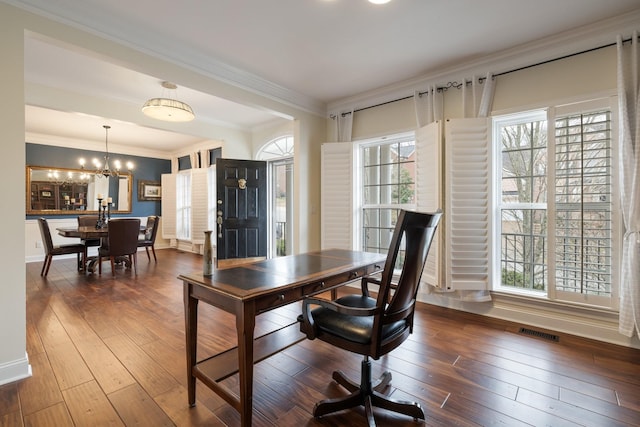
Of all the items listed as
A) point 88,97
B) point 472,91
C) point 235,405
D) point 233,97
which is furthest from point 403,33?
point 88,97

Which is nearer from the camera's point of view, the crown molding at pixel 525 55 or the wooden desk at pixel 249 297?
the wooden desk at pixel 249 297

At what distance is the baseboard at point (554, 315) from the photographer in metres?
2.44

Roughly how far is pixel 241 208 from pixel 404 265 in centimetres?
394

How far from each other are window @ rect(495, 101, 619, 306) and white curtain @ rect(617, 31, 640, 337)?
88 millimetres

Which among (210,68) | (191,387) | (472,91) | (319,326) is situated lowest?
(191,387)

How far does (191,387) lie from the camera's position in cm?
169

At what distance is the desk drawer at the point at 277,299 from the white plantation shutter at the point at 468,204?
2.08 metres

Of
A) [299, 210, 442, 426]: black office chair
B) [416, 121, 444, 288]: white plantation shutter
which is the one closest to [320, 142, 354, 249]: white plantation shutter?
[416, 121, 444, 288]: white plantation shutter

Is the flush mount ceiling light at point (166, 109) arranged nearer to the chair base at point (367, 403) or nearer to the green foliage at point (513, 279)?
the chair base at point (367, 403)

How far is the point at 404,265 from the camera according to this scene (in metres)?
1.42

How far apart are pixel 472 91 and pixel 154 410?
149 inches

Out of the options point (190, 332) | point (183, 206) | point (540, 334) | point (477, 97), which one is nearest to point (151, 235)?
point (183, 206)

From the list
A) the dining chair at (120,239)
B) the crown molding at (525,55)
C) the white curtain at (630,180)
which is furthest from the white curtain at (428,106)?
the dining chair at (120,239)

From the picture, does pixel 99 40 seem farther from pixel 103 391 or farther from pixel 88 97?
pixel 103 391
